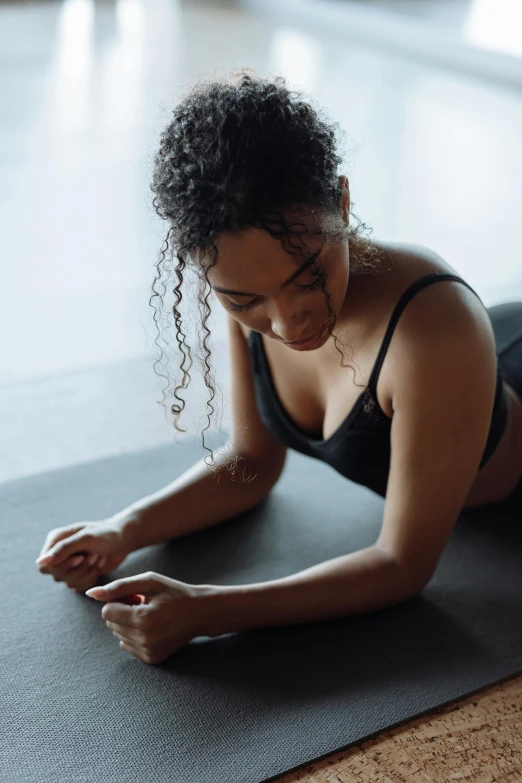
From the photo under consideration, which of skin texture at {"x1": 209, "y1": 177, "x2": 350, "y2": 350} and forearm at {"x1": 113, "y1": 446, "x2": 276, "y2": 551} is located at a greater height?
skin texture at {"x1": 209, "y1": 177, "x2": 350, "y2": 350}

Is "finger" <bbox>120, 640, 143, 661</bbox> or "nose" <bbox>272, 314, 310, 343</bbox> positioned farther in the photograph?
"finger" <bbox>120, 640, 143, 661</bbox>

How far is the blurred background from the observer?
2.65 meters

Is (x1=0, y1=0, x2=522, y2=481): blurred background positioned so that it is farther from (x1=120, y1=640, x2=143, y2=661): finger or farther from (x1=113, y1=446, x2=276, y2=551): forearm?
(x1=120, y1=640, x2=143, y2=661): finger

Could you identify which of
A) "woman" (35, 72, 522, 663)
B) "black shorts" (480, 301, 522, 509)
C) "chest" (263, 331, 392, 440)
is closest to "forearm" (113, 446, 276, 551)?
"woman" (35, 72, 522, 663)

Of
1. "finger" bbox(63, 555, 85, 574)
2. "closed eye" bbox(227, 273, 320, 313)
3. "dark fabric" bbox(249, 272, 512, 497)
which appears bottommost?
"finger" bbox(63, 555, 85, 574)

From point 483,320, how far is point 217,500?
67cm

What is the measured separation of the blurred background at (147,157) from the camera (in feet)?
8.70

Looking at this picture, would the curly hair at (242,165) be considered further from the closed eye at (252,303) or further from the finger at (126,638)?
the finger at (126,638)

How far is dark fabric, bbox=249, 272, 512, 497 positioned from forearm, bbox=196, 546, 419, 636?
0.51 feet

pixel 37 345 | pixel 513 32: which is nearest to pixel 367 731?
pixel 37 345

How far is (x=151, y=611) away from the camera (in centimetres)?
156

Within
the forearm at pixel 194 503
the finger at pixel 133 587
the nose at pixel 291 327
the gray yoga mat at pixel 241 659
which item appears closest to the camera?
the nose at pixel 291 327

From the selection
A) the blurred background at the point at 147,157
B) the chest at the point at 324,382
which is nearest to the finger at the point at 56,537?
the blurred background at the point at 147,157

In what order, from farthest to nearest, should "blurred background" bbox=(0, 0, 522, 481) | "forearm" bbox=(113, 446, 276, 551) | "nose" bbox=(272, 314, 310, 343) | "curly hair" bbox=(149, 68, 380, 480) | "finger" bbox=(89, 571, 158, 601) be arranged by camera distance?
"blurred background" bbox=(0, 0, 522, 481), "forearm" bbox=(113, 446, 276, 551), "finger" bbox=(89, 571, 158, 601), "nose" bbox=(272, 314, 310, 343), "curly hair" bbox=(149, 68, 380, 480)
